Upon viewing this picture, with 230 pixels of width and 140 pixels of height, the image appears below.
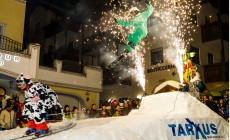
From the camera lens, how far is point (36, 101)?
6543mm

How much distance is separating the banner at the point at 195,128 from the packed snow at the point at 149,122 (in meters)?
0.03

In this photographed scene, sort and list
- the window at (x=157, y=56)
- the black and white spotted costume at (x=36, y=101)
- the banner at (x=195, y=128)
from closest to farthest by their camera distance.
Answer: the banner at (x=195, y=128) < the black and white spotted costume at (x=36, y=101) < the window at (x=157, y=56)

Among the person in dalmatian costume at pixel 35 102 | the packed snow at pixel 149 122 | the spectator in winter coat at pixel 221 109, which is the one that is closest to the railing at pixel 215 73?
the spectator in winter coat at pixel 221 109

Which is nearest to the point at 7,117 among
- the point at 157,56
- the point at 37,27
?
the point at 157,56

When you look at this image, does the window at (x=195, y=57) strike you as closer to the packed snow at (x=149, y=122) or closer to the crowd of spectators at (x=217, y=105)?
the crowd of spectators at (x=217, y=105)

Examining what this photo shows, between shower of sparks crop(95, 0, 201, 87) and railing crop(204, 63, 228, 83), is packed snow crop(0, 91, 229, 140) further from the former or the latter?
railing crop(204, 63, 228, 83)

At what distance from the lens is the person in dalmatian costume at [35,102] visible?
6246mm

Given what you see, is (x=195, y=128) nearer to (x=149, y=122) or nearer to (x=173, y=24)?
(x=149, y=122)

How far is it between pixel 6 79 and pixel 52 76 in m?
2.72

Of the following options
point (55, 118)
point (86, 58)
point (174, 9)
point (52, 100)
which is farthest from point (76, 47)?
point (52, 100)

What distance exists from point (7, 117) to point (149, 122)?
20.8 feet

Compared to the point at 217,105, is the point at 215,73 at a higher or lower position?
higher

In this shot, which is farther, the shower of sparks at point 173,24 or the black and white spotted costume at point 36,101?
the shower of sparks at point 173,24

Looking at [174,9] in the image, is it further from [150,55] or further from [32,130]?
[32,130]
